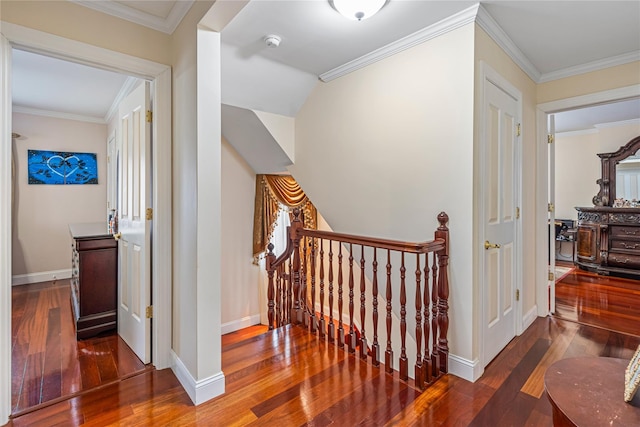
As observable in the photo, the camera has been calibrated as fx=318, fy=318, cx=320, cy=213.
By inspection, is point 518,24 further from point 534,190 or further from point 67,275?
point 67,275

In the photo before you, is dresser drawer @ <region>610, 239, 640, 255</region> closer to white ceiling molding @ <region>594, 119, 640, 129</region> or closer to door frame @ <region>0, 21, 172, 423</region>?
white ceiling molding @ <region>594, 119, 640, 129</region>

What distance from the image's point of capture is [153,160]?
2158 mm

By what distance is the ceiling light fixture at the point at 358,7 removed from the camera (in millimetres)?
1892

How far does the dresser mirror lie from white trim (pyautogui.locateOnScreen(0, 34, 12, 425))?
23.2 feet

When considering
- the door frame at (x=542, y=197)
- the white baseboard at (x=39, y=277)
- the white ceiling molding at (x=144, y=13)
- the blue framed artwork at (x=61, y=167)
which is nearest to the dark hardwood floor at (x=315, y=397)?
the door frame at (x=542, y=197)

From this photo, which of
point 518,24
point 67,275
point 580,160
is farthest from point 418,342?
point 580,160

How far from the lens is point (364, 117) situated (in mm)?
2852

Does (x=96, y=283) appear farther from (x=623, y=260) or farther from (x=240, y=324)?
(x=623, y=260)

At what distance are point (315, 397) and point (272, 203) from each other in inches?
126

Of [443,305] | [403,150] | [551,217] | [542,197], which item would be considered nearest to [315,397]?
[443,305]

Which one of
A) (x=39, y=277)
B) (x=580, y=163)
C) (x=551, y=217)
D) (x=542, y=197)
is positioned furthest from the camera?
(x=580, y=163)

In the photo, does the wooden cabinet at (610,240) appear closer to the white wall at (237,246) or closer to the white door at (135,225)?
the white wall at (237,246)

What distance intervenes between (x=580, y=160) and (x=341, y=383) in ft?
20.3

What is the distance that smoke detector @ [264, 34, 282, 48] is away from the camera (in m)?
2.38
